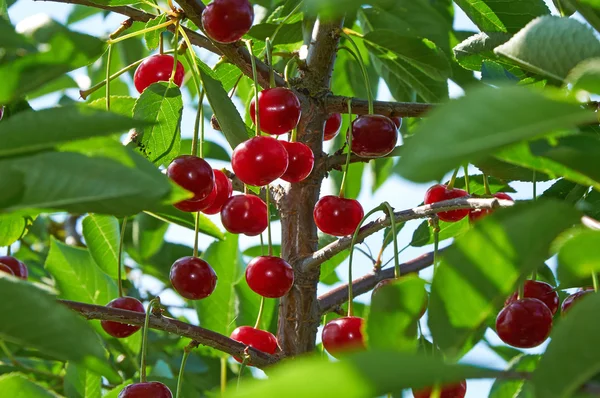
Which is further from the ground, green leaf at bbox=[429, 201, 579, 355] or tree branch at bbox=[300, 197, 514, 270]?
green leaf at bbox=[429, 201, 579, 355]

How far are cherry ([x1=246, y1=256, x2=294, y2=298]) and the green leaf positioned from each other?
79 centimetres

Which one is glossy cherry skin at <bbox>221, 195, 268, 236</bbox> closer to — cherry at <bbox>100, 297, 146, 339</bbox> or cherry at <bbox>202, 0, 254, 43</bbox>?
cherry at <bbox>100, 297, 146, 339</bbox>

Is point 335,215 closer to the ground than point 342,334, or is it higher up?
higher up

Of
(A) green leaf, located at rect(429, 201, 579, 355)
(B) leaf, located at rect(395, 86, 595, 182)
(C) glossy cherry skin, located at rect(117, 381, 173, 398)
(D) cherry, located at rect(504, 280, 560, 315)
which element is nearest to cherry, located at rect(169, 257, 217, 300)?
(C) glossy cherry skin, located at rect(117, 381, 173, 398)

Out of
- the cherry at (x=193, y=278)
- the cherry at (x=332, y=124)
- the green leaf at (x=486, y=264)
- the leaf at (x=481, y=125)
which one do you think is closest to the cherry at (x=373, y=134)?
the cherry at (x=332, y=124)

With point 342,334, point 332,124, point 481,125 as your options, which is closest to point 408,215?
point 342,334

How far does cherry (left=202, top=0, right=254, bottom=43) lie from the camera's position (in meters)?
1.24

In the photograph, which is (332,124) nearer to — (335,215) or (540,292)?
(335,215)

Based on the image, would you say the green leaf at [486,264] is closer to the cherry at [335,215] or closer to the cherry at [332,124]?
the cherry at [335,215]

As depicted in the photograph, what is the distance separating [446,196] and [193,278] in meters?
0.49

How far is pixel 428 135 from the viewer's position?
0.45 m

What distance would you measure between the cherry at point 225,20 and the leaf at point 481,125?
83 centimetres

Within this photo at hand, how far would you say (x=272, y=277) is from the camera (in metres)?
1.39

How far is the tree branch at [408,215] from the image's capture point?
3.36 ft
